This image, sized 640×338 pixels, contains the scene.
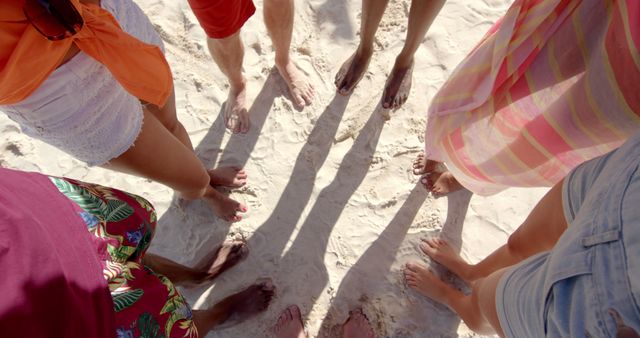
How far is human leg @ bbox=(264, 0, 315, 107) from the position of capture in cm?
169

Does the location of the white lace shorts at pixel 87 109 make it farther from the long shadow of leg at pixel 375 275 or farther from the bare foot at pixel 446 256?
the bare foot at pixel 446 256

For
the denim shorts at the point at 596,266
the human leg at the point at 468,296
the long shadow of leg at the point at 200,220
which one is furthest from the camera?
the long shadow of leg at the point at 200,220

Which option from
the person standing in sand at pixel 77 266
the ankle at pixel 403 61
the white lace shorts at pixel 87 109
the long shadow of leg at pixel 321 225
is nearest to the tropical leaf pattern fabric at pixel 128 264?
the person standing in sand at pixel 77 266

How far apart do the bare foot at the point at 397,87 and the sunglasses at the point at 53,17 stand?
4.61ft

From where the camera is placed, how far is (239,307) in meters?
1.70

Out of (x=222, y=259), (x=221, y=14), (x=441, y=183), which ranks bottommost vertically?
(x=222, y=259)

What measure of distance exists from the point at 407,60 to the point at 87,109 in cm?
137

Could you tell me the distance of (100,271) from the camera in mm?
776

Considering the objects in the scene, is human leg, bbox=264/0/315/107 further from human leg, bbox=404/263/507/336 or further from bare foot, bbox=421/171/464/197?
human leg, bbox=404/263/507/336

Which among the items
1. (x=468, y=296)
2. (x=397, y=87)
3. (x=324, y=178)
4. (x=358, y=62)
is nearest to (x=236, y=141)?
(x=324, y=178)

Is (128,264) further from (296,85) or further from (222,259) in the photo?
(296,85)

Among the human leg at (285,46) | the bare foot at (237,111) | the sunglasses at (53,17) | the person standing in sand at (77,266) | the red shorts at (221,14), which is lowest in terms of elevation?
the person standing in sand at (77,266)

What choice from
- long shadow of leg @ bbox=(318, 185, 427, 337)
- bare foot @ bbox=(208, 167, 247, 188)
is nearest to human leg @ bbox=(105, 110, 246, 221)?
bare foot @ bbox=(208, 167, 247, 188)

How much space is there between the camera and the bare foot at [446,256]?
169 cm
